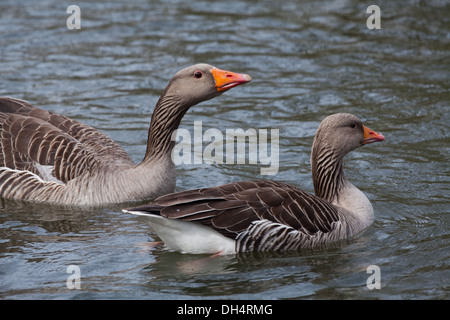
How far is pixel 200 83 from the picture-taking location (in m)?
9.55

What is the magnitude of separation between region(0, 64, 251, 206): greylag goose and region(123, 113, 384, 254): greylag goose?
1896 millimetres

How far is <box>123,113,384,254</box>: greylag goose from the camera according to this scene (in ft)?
25.4

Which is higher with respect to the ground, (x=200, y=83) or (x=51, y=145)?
(x=200, y=83)

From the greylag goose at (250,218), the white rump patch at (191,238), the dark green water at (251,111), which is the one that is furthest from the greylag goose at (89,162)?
the white rump patch at (191,238)

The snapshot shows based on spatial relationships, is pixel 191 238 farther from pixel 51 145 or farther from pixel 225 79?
pixel 51 145

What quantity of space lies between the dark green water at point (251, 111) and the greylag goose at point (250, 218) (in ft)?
0.55

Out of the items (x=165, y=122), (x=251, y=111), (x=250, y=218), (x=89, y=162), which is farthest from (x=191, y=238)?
A: (x=251, y=111)

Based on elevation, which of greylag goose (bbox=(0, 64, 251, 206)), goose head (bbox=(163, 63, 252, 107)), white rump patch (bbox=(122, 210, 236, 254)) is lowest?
white rump patch (bbox=(122, 210, 236, 254))

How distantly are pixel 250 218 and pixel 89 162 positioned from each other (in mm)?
2891

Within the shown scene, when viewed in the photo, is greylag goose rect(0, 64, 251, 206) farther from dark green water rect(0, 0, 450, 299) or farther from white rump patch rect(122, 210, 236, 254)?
white rump patch rect(122, 210, 236, 254)

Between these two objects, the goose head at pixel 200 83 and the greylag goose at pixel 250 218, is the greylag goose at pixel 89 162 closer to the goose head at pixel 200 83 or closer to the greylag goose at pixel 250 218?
the goose head at pixel 200 83

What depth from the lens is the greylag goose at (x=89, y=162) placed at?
965 centimetres

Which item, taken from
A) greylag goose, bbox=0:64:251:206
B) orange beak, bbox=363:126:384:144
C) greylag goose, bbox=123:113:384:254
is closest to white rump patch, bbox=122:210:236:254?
greylag goose, bbox=123:113:384:254

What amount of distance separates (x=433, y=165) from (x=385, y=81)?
13.4 feet
